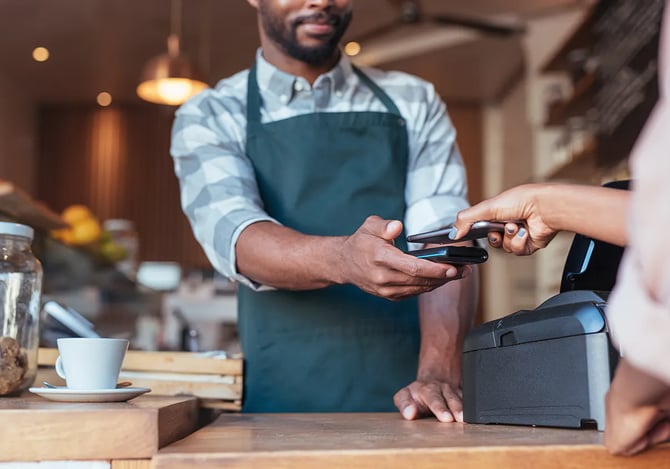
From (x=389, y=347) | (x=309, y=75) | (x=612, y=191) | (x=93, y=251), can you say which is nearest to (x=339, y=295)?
(x=389, y=347)

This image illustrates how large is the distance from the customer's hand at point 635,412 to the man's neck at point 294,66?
103 cm

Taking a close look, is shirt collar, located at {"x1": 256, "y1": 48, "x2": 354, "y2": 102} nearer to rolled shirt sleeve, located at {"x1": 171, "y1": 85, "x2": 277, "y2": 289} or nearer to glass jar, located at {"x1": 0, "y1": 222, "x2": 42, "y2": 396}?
rolled shirt sleeve, located at {"x1": 171, "y1": 85, "x2": 277, "y2": 289}

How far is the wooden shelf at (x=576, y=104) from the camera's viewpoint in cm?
373

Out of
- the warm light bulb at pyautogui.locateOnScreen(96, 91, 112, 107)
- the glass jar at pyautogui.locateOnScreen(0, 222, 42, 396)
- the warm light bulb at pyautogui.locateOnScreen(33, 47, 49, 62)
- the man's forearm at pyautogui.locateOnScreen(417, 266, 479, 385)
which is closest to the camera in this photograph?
the glass jar at pyautogui.locateOnScreen(0, 222, 42, 396)

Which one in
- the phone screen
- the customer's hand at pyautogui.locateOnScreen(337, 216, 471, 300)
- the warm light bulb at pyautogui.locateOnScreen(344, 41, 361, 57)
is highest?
the warm light bulb at pyautogui.locateOnScreen(344, 41, 361, 57)

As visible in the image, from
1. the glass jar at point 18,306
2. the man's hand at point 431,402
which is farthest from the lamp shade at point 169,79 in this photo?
the man's hand at point 431,402

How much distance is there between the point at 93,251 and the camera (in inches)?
150

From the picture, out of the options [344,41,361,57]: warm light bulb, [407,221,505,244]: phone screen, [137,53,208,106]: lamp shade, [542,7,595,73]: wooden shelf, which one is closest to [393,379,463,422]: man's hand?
[407,221,505,244]: phone screen

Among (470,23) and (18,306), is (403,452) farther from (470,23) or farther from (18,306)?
(470,23)

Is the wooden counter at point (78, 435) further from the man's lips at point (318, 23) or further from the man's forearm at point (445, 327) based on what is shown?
the man's lips at point (318, 23)

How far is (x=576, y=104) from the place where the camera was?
396 cm

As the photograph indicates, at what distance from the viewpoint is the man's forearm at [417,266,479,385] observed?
129 centimetres

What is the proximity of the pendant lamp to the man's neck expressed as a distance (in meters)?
2.21

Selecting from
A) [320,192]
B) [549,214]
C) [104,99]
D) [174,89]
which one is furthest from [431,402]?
[104,99]
